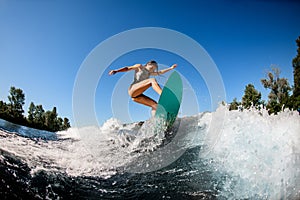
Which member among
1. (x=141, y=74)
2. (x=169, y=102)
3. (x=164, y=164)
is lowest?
(x=164, y=164)

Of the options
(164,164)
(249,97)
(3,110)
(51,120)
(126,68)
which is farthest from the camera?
(249,97)

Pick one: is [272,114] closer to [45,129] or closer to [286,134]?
[286,134]

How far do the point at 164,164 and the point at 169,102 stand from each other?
0.63 m

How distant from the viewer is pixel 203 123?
7.32ft

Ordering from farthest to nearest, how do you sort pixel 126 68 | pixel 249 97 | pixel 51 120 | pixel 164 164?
pixel 249 97 → pixel 126 68 → pixel 51 120 → pixel 164 164

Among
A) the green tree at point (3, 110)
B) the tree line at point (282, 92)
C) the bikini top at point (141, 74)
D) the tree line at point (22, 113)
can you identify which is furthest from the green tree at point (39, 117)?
the tree line at point (282, 92)

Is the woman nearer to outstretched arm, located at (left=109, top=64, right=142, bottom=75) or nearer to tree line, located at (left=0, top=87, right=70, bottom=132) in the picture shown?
outstretched arm, located at (left=109, top=64, right=142, bottom=75)

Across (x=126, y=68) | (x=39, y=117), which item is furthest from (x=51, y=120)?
(x=126, y=68)

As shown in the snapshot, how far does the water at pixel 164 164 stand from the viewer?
3.99ft

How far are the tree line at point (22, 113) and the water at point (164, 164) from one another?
0.08 metres

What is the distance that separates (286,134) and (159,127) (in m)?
1.03

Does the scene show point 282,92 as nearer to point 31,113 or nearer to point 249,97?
point 249,97

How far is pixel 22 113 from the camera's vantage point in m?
1.68

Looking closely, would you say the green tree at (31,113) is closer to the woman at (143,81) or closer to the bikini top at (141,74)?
the woman at (143,81)
